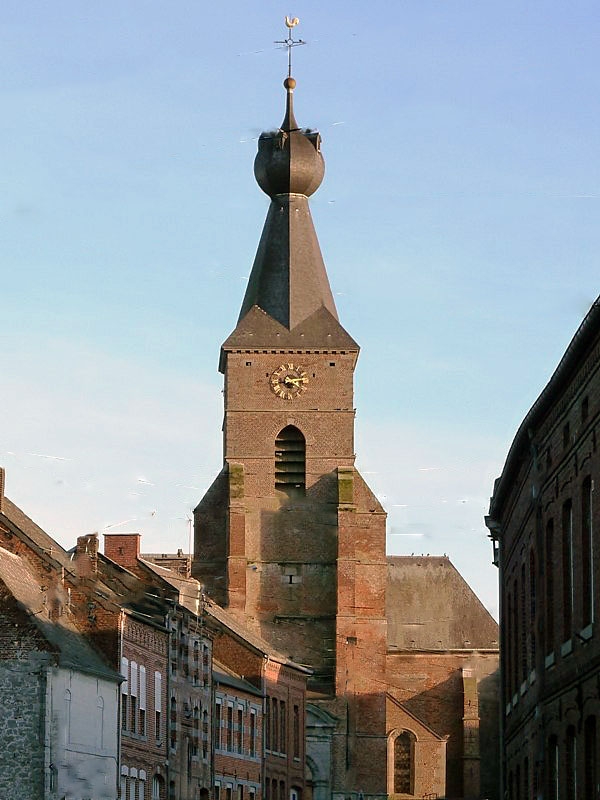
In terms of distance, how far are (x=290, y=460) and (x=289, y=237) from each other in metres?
10.0

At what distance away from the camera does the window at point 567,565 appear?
1056 inches

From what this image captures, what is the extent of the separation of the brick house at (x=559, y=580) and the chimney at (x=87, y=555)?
15.0 meters

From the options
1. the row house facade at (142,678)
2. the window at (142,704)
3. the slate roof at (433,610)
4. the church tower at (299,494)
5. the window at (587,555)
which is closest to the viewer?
the window at (587,555)

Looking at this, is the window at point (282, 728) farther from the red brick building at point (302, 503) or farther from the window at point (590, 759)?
the window at point (590, 759)

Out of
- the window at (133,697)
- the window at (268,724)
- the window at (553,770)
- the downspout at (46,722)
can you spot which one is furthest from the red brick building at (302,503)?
the window at (553,770)

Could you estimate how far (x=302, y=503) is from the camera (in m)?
79.2

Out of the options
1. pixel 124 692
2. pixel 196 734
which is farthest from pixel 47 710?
pixel 196 734

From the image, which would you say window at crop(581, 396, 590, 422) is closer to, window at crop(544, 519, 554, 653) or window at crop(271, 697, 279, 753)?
window at crop(544, 519, 554, 653)

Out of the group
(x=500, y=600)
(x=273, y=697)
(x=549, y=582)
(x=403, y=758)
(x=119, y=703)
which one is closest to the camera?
(x=549, y=582)

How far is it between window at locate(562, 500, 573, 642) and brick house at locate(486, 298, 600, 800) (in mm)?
20

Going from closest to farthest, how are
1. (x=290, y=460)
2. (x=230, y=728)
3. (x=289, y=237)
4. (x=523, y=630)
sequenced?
1. (x=523, y=630)
2. (x=230, y=728)
3. (x=290, y=460)
4. (x=289, y=237)

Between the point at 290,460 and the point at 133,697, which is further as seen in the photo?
the point at 290,460

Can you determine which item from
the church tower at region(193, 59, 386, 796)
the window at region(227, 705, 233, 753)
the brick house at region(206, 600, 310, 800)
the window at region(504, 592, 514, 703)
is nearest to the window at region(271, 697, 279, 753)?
the brick house at region(206, 600, 310, 800)

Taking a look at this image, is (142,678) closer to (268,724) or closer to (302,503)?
(268,724)
